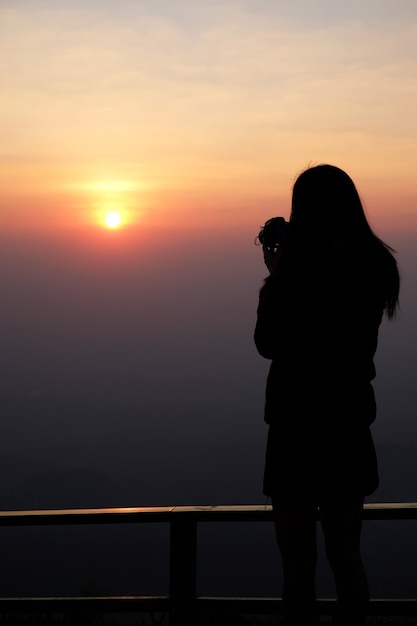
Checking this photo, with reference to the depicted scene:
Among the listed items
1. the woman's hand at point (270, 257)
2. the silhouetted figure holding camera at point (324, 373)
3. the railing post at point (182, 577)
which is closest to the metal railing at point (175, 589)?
the railing post at point (182, 577)

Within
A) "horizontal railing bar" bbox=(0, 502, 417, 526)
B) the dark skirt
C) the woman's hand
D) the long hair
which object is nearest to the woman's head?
the long hair

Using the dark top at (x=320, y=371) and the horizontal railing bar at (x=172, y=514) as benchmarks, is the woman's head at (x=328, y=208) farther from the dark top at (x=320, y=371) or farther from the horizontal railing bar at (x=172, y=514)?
the horizontal railing bar at (x=172, y=514)

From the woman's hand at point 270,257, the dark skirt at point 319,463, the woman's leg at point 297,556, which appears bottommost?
the woman's leg at point 297,556

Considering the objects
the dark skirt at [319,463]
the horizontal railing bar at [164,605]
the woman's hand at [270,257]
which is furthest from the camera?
the horizontal railing bar at [164,605]

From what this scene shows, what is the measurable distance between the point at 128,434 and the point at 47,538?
80674mm

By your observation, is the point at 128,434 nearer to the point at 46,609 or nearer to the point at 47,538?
the point at 47,538

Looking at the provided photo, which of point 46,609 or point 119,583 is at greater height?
point 46,609

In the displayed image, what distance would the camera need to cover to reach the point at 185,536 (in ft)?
12.2

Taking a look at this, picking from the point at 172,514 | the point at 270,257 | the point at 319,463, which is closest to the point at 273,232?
the point at 270,257

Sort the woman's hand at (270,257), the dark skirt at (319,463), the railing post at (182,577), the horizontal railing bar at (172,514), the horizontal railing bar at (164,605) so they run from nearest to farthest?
1. the dark skirt at (319,463)
2. the woman's hand at (270,257)
3. the horizontal railing bar at (172,514)
4. the horizontal railing bar at (164,605)
5. the railing post at (182,577)

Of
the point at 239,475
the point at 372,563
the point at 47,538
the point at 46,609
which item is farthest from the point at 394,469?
the point at 46,609

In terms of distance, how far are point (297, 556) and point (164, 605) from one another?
4.49ft

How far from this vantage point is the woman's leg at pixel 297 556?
8.34 feet

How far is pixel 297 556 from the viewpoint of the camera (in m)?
2.58
